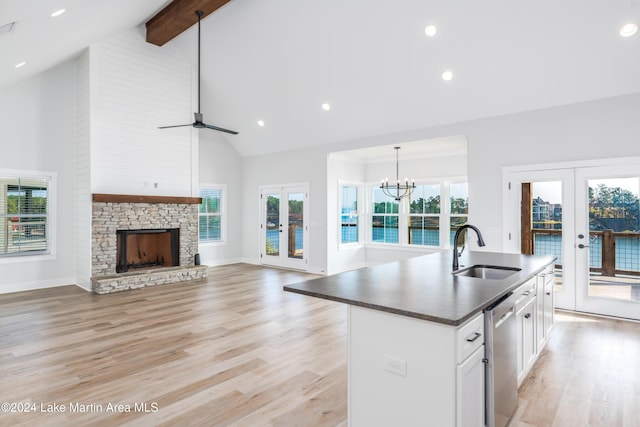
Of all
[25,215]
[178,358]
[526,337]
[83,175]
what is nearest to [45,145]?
[83,175]

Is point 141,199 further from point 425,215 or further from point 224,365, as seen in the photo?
point 425,215

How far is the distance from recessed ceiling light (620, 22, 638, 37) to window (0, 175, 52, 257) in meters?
8.42

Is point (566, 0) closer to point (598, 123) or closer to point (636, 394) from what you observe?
point (598, 123)

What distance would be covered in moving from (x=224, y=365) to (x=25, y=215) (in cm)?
524

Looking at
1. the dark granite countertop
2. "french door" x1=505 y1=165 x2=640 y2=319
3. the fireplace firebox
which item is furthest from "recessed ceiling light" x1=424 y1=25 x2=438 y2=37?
the fireplace firebox

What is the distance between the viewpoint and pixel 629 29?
3791 millimetres

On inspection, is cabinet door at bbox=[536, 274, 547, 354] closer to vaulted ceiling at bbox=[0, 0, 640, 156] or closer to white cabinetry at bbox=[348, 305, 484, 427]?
white cabinetry at bbox=[348, 305, 484, 427]

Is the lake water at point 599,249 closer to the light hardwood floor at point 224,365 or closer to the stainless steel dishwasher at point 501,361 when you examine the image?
the light hardwood floor at point 224,365

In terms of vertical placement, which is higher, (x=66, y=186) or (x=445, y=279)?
(x=66, y=186)

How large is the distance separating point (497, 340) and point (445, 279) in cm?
58

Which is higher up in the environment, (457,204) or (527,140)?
(527,140)

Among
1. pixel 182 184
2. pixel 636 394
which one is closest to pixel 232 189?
pixel 182 184

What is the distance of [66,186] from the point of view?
6.54 metres

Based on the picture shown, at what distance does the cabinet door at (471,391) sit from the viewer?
1.69 m
